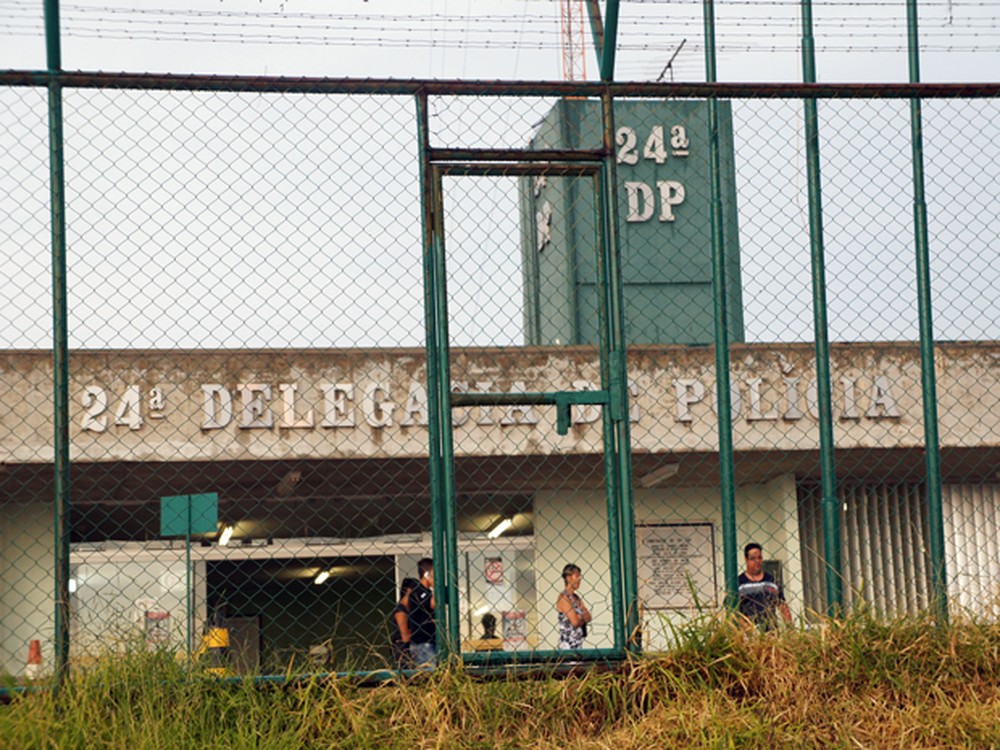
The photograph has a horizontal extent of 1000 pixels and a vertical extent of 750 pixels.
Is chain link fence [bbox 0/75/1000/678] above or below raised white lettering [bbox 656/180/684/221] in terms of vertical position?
below

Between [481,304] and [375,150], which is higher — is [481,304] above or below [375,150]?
below

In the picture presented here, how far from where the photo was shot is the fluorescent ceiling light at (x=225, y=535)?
60.0 feet

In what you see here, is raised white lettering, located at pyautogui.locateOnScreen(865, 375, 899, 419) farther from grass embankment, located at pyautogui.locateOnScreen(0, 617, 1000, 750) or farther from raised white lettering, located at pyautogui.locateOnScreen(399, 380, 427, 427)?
grass embankment, located at pyautogui.locateOnScreen(0, 617, 1000, 750)

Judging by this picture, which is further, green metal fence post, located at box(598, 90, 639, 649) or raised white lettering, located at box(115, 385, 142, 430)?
raised white lettering, located at box(115, 385, 142, 430)

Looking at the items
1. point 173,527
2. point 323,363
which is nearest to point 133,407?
point 323,363

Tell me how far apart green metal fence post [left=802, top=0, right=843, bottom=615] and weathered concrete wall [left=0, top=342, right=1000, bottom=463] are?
7.20 metres

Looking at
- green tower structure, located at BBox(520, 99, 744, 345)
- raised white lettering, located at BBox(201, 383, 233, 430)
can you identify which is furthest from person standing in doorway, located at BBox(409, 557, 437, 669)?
green tower structure, located at BBox(520, 99, 744, 345)

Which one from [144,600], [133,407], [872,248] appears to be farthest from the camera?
[144,600]

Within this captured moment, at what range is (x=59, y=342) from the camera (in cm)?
579

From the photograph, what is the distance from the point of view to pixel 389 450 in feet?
45.3

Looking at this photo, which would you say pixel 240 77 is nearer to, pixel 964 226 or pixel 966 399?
pixel 964 226

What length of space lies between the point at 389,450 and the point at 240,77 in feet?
26.3

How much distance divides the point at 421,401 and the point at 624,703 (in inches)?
332

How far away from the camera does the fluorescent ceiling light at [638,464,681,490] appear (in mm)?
15588
